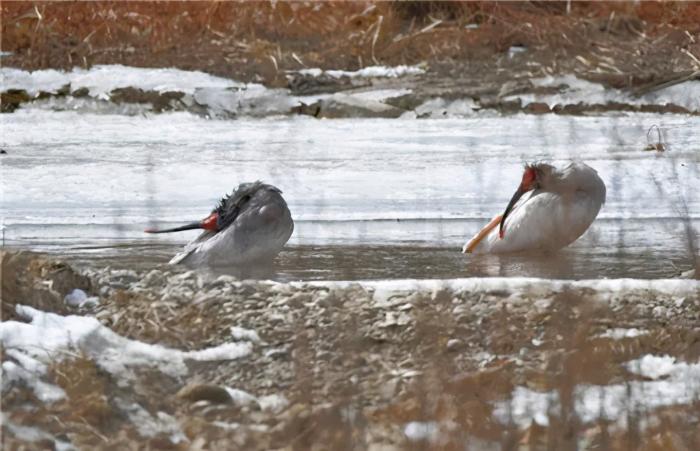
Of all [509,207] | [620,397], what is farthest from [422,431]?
[509,207]

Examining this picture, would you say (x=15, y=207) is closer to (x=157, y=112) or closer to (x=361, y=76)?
(x=157, y=112)

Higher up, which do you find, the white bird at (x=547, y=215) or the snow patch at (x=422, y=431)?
the white bird at (x=547, y=215)

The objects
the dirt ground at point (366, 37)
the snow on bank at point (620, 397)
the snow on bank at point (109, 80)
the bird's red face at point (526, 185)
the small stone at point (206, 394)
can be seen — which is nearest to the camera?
the snow on bank at point (620, 397)

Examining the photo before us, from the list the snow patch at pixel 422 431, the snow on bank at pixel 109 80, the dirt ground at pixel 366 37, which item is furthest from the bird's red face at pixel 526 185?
the snow on bank at pixel 109 80

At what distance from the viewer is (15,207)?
32.1 ft

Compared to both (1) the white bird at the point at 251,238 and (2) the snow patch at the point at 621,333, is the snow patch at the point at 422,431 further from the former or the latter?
(1) the white bird at the point at 251,238

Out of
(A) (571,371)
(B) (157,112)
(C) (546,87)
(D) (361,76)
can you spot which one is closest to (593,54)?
(C) (546,87)

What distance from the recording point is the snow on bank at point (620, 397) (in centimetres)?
479

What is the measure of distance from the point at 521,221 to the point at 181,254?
1.91 metres

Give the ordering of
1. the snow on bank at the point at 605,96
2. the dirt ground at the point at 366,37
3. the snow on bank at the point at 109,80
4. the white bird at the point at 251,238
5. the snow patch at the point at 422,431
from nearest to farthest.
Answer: the snow patch at the point at 422,431
the white bird at the point at 251,238
the snow on bank at the point at 605,96
the snow on bank at the point at 109,80
the dirt ground at the point at 366,37

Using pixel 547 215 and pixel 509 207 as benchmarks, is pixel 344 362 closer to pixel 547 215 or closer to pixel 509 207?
pixel 547 215

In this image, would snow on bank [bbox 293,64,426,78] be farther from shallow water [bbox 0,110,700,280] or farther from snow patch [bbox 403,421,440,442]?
snow patch [bbox 403,421,440,442]

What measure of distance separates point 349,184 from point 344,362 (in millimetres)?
5411

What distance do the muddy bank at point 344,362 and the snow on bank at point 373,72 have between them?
8.71 meters
